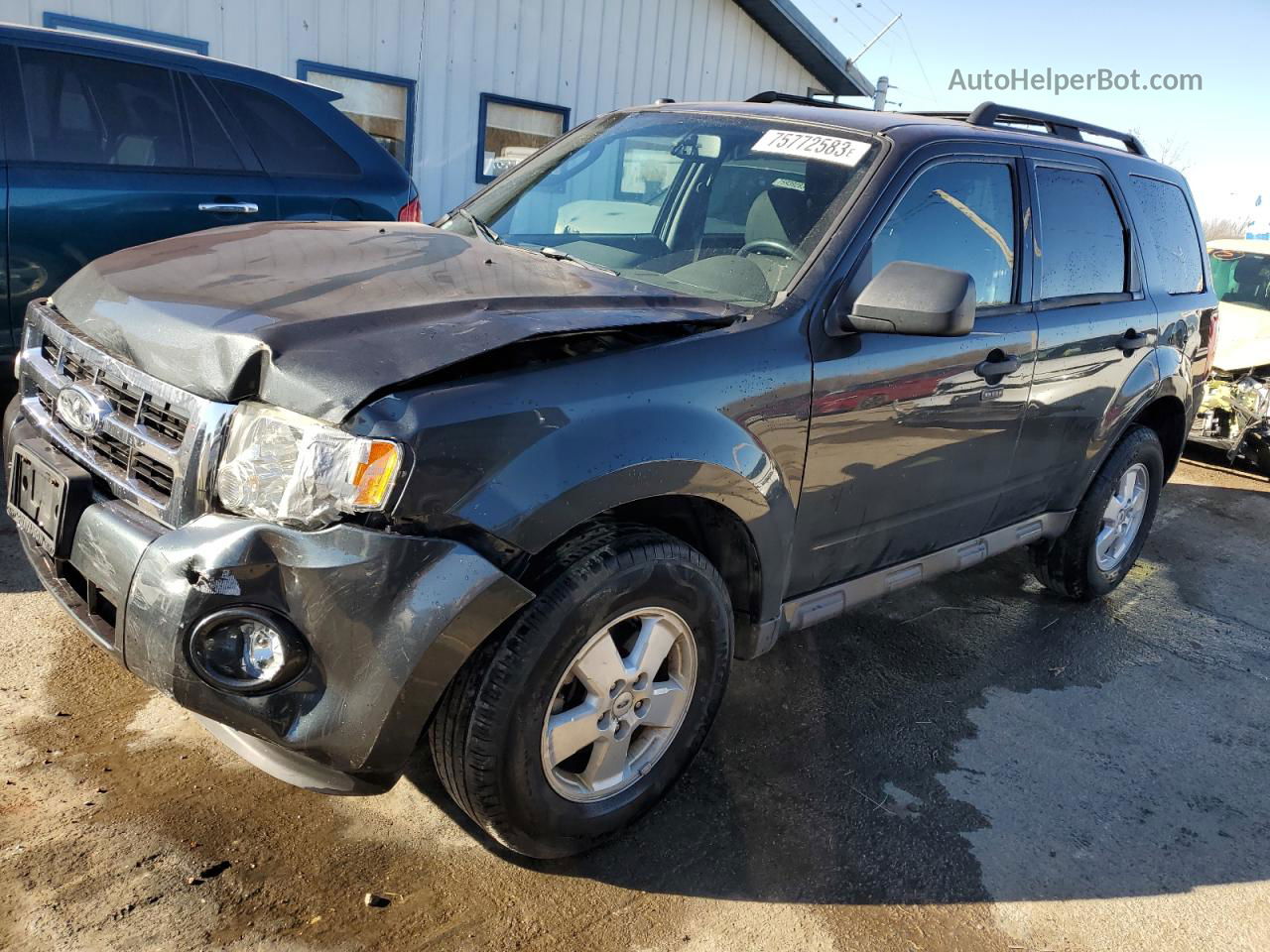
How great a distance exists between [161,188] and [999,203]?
365 centimetres

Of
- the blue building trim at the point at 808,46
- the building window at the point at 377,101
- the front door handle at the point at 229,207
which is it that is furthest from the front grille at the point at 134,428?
the blue building trim at the point at 808,46

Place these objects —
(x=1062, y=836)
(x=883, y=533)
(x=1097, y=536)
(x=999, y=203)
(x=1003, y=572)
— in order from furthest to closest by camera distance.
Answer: (x=1003, y=572) < (x=1097, y=536) < (x=999, y=203) < (x=883, y=533) < (x=1062, y=836)

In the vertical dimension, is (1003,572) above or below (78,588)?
below

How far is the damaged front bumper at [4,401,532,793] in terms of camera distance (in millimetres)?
2041

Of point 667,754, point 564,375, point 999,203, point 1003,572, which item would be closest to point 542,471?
point 564,375

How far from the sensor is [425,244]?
3.12 m

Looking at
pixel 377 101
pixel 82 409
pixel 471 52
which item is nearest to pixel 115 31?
pixel 377 101

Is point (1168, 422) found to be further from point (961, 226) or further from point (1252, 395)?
point (1252, 395)

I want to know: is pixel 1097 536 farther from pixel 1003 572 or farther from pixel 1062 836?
pixel 1062 836

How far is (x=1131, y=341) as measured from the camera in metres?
4.26

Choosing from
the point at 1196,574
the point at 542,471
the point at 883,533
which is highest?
the point at 542,471

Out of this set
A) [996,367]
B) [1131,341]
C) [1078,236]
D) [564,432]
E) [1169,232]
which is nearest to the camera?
[564,432]

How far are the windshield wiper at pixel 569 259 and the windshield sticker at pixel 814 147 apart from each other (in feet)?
2.27

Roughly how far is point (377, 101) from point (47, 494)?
7725mm
